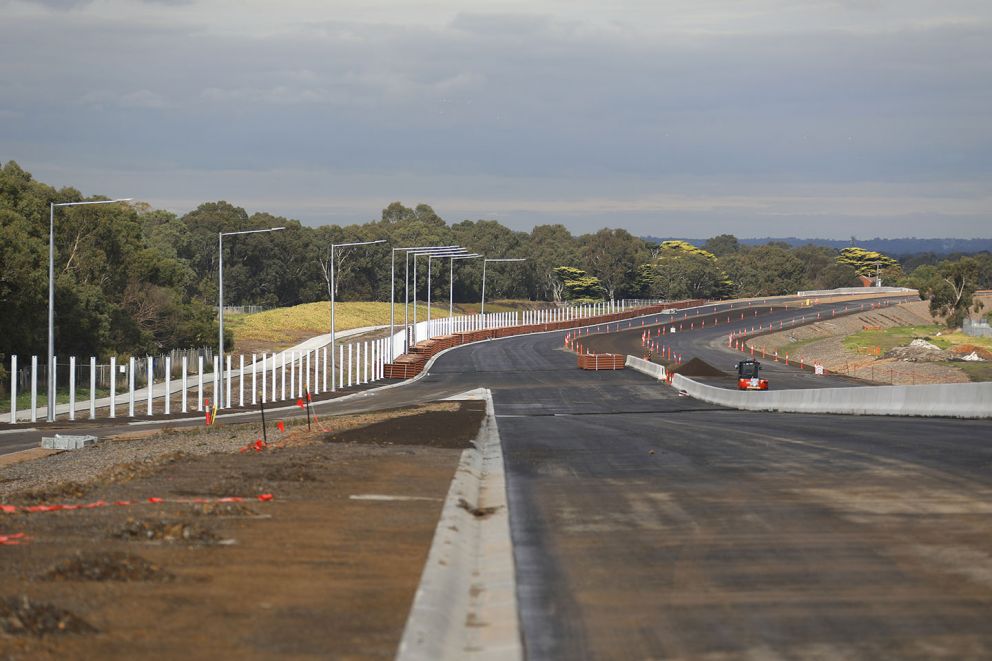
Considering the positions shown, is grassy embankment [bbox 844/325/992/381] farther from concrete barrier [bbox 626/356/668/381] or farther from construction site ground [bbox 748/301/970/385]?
concrete barrier [bbox 626/356/668/381]

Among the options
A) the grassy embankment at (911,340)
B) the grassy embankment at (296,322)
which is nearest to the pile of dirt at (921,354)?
the grassy embankment at (911,340)

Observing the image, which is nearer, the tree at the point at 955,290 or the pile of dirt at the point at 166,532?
the pile of dirt at the point at 166,532

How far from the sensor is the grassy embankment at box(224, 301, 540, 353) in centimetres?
12250

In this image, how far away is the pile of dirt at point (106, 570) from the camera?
1023 centimetres

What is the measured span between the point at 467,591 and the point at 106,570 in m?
2.90

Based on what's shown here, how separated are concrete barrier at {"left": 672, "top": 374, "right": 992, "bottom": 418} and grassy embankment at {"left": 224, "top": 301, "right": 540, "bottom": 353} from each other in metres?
64.5

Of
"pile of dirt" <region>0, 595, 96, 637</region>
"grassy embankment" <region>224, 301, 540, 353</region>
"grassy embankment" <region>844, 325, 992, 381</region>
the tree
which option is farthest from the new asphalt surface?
the tree

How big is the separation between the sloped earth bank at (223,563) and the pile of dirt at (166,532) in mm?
28

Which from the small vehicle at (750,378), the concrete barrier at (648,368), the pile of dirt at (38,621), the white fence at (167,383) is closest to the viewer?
the pile of dirt at (38,621)

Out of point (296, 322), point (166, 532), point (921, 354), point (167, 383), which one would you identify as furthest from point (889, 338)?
point (166, 532)

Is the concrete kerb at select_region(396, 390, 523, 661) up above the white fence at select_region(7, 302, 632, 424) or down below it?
above

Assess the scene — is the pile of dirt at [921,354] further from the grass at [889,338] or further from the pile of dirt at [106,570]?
the pile of dirt at [106,570]

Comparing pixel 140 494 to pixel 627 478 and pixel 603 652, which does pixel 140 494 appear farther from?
pixel 603 652

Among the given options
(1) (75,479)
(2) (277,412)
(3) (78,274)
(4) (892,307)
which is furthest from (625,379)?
(4) (892,307)
